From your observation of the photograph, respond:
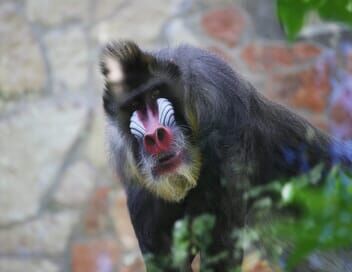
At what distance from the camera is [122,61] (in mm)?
2164

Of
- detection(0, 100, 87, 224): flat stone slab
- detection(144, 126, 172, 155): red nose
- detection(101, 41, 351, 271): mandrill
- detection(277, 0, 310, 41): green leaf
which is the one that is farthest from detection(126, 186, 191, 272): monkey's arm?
detection(0, 100, 87, 224): flat stone slab

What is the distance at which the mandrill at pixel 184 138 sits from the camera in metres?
2.14

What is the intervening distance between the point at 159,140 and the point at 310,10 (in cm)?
159

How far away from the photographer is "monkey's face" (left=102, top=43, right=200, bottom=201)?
215 cm

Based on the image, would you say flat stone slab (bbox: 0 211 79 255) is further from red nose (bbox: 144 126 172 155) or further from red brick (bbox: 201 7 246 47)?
red nose (bbox: 144 126 172 155)

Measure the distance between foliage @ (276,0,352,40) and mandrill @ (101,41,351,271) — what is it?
1.51 metres

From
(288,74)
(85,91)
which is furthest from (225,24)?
(85,91)

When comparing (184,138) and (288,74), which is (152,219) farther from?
(288,74)

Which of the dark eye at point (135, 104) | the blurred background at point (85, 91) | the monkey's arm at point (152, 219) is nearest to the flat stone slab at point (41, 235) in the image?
the blurred background at point (85, 91)

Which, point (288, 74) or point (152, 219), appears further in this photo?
point (288, 74)

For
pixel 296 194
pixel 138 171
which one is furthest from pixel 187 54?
pixel 296 194

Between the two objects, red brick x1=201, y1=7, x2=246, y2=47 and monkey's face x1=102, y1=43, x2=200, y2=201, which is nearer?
monkey's face x1=102, y1=43, x2=200, y2=201

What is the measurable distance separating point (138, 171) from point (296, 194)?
1855 mm

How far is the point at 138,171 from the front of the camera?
2.26 meters
